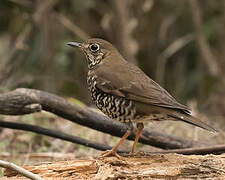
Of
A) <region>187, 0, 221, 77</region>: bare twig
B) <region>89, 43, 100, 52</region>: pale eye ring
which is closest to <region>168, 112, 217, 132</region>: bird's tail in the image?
<region>89, 43, 100, 52</region>: pale eye ring

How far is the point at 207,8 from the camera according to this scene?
455 inches

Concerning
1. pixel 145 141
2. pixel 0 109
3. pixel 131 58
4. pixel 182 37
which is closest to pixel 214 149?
pixel 145 141

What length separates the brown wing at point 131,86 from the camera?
4.46 metres

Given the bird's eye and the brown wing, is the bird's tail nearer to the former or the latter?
the brown wing

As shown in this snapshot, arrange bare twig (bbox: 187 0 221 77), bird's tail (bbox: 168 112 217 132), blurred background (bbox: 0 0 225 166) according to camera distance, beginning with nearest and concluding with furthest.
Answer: bird's tail (bbox: 168 112 217 132), blurred background (bbox: 0 0 225 166), bare twig (bbox: 187 0 221 77)

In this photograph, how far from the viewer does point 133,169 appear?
398 centimetres

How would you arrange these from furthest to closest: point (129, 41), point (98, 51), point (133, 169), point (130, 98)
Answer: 1. point (129, 41)
2. point (98, 51)
3. point (130, 98)
4. point (133, 169)

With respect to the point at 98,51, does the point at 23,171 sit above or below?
below

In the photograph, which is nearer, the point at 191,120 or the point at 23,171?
the point at 23,171

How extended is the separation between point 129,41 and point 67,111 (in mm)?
5089

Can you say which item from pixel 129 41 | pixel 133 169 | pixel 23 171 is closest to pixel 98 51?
pixel 133 169

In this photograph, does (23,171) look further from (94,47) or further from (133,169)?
(94,47)

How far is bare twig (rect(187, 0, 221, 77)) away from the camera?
391 inches

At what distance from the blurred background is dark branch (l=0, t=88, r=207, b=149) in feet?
Result: 8.22
